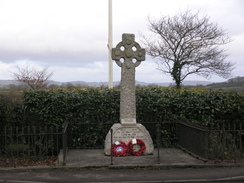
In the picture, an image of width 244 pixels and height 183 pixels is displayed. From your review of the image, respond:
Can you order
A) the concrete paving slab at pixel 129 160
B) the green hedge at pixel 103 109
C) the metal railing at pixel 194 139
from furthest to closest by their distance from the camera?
the green hedge at pixel 103 109, the metal railing at pixel 194 139, the concrete paving slab at pixel 129 160

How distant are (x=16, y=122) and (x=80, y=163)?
10.3 ft

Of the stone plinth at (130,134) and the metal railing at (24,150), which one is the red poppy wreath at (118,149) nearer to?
the stone plinth at (130,134)

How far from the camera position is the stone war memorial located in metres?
8.65

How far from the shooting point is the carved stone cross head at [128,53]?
8.80m

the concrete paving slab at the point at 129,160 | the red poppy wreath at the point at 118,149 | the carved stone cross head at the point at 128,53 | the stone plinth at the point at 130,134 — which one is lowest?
the concrete paving slab at the point at 129,160

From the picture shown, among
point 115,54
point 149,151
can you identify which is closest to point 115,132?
point 149,151

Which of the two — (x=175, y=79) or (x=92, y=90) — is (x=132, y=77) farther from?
(x=175, y=79)

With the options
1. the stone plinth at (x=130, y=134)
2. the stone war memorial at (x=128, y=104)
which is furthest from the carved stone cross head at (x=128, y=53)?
the stone plinth at (x=130, y=134)

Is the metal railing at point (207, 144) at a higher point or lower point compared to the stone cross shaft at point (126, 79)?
lower

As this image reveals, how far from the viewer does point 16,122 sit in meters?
9.61

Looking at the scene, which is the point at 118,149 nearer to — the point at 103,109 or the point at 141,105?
the point at 103,109

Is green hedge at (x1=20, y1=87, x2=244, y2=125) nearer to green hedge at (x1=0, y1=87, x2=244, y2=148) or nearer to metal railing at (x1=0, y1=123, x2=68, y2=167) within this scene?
green hedge at (x1=0, y1=87, x2=244, y2=148)

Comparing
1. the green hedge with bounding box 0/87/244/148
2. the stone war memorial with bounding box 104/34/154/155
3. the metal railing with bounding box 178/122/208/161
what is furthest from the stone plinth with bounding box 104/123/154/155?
the metal railing with bounding box 178/122/208/161

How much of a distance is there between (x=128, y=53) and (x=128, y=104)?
1.52m
